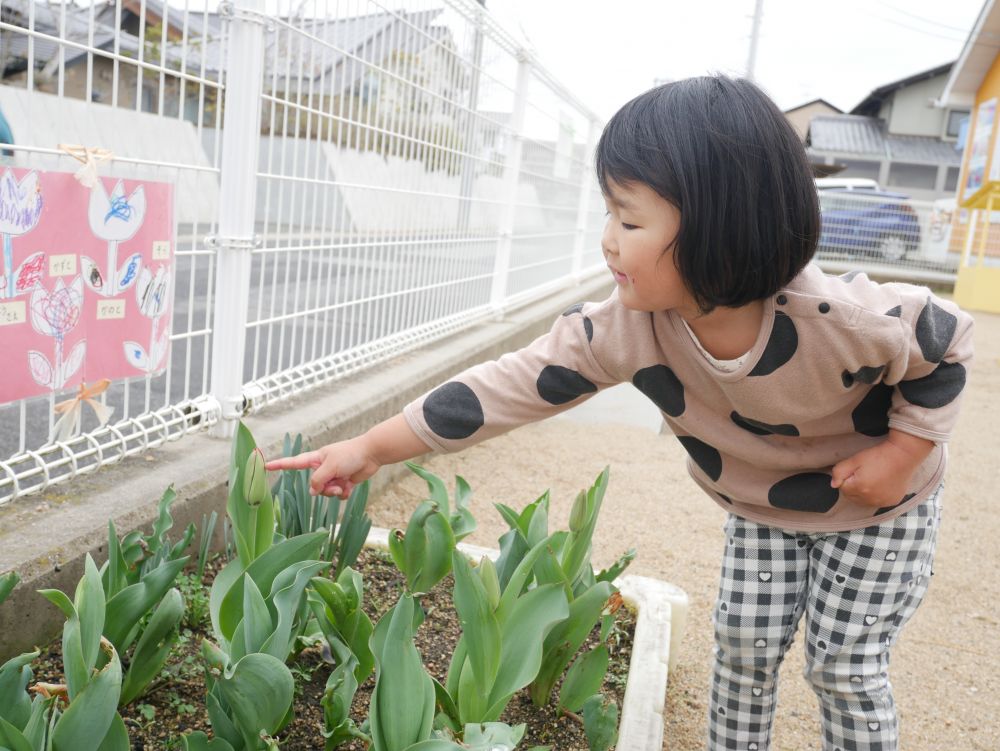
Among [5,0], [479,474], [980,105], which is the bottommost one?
[479,474]

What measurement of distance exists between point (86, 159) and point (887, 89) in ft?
131

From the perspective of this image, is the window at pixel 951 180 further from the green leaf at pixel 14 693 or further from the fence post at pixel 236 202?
the green leaf at pixel 14 693

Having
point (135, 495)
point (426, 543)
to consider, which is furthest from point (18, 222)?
point (426, 543)

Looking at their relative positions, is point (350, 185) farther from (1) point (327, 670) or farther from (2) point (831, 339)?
(2) point (831, 339)

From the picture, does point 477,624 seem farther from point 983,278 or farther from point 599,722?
point 983,278

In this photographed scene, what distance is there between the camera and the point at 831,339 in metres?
1.58

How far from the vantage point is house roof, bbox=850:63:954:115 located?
112 feet

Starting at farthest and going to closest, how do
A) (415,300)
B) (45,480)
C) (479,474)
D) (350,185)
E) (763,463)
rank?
(415,300) < (479,474) < (350,185) < (45,480) < (763,463)

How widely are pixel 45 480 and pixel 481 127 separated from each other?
344 cm

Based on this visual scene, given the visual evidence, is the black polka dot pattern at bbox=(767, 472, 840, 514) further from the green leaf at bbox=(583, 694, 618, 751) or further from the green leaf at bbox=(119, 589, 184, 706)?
the green leaf at bbox=(119, 589, 184, 706)

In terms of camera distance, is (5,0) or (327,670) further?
(5,0)

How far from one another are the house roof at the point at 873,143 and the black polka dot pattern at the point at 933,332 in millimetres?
36046

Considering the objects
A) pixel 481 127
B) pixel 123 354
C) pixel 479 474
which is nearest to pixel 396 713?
pixel 123 354

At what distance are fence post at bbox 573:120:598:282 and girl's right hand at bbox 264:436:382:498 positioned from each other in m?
8.08
